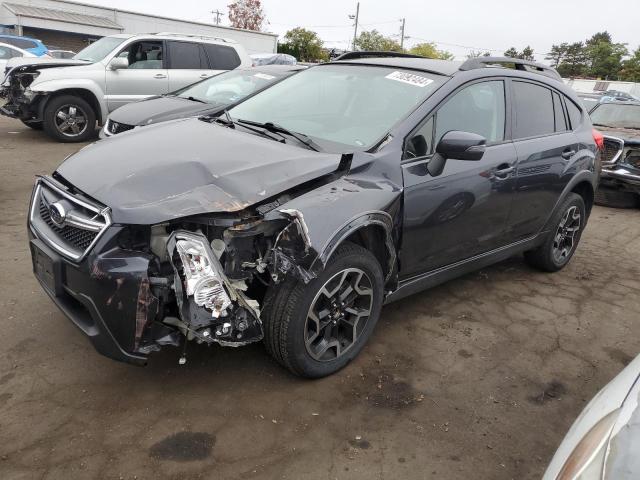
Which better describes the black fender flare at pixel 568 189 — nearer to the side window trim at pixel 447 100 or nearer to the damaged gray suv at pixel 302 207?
the damaged gray suv at pixel 302 207

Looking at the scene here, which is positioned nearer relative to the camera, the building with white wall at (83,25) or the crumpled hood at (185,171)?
the crumpled hood at (185,171)

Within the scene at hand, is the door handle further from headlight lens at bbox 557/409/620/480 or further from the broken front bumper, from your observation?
the broken front bumper

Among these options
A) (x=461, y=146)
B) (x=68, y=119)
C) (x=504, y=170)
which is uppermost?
(x=461, y=146)

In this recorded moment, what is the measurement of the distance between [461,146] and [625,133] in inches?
254

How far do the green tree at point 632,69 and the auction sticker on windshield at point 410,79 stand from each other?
2656 inches

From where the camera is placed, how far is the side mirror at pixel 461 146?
3.10 metres

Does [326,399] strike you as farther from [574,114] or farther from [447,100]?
[574,114]

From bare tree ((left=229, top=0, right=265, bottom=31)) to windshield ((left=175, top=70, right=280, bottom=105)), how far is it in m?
51.8

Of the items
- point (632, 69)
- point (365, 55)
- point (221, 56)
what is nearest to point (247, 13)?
point (632, 69)

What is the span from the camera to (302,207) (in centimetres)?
269

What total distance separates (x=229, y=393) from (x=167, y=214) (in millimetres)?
1081

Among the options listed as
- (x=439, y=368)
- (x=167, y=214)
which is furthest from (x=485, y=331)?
(x=167, y=214)

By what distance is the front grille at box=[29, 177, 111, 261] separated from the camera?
2535mm

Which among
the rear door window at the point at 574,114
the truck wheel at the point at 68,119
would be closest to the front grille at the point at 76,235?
the rear door window at the point at 574,114
